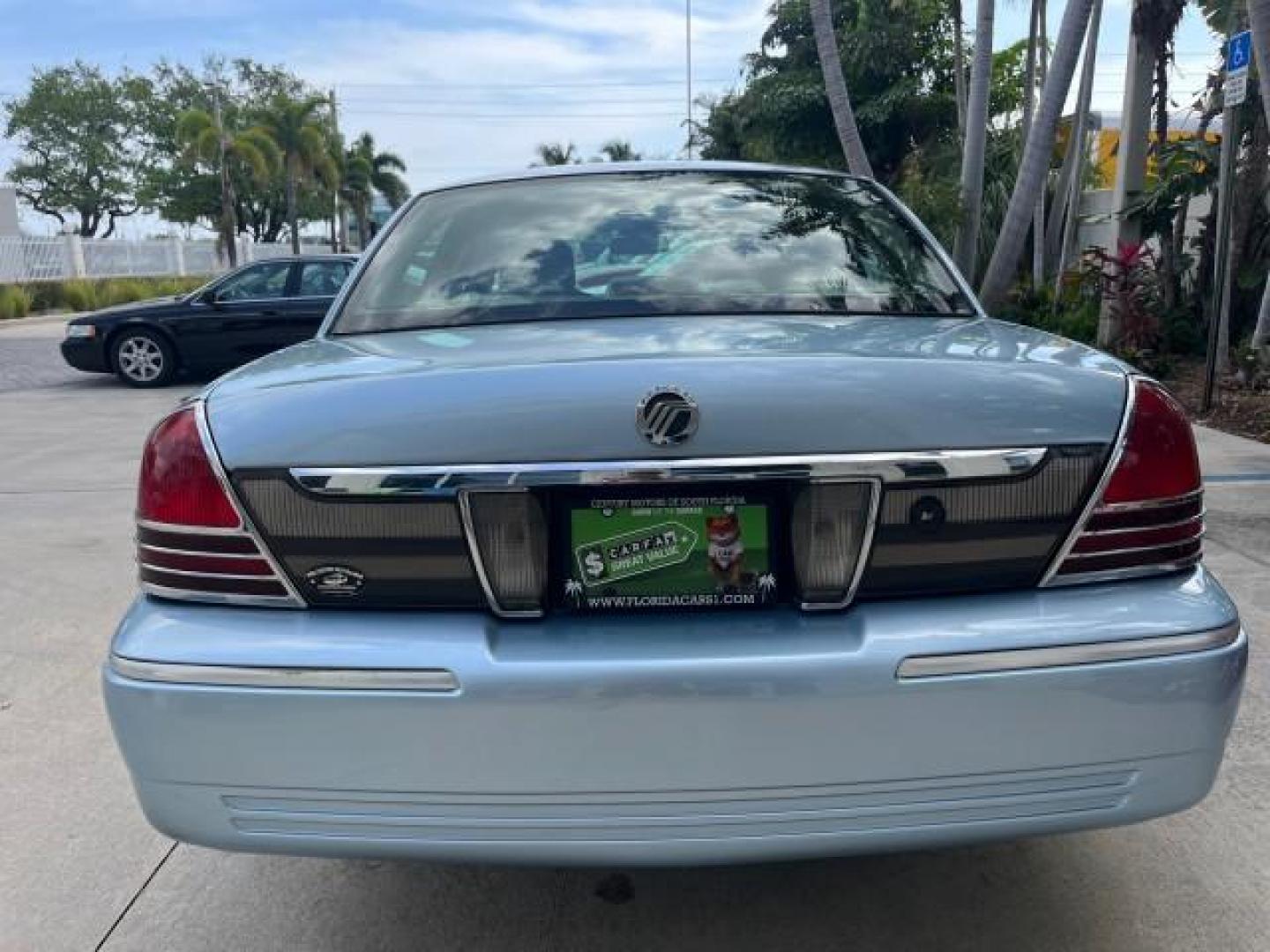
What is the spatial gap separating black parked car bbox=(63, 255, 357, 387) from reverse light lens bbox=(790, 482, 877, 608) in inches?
417

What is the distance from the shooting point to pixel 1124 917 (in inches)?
92.1

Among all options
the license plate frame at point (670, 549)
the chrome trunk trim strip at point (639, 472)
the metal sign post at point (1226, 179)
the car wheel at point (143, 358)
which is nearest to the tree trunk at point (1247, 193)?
the metal sign post at point (1226, 179)

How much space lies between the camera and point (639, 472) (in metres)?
1.79

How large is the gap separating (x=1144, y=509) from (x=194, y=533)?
1658 millimetres

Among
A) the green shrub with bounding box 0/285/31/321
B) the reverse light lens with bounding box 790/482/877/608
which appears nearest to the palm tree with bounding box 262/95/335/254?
the green shrub with bounding box 0/285/31/321

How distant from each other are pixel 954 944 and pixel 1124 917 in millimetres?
399

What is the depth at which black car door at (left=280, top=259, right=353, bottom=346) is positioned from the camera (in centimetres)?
1164

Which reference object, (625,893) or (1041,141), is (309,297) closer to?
(1041,141)

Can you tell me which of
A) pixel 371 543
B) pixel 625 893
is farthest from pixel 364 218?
pixel 371 543

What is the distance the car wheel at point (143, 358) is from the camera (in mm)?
11844

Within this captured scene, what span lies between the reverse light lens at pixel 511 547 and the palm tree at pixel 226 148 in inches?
1419

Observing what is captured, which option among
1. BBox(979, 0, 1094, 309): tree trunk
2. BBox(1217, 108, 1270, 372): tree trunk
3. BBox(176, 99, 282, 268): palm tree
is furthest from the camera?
BBox(176, 99, 282, 268): palm tree

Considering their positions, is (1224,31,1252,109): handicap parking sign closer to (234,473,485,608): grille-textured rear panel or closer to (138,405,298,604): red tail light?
(234,473,485,608): grille-textured rear panel

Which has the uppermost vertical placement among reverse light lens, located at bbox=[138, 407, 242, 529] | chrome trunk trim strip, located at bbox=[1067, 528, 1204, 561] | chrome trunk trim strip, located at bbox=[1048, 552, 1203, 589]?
reverse light lens, located at bbox=[138, 407, 242, 529]
